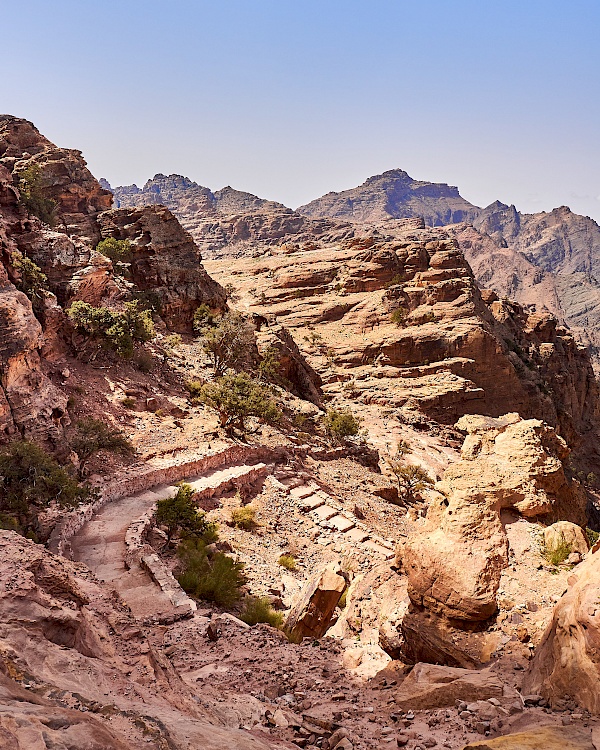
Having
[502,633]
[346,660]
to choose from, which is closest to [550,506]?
[502,633]

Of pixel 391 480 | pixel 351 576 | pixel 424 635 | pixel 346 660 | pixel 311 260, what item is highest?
pixel 311 260

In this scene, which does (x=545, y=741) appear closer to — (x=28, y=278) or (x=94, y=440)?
(x=94, y=440)

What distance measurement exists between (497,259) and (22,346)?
19314 cm

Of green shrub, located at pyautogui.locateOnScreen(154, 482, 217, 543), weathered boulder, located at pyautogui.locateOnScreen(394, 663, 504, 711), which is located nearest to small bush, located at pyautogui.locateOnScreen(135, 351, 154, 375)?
green shrub, located at pyautogui.locateOnScreen(154, 482, 217, 543)

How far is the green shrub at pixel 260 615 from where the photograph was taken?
12.7 m

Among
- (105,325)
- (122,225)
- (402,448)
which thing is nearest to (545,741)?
(105,325)

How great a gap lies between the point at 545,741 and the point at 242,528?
52.4 ft

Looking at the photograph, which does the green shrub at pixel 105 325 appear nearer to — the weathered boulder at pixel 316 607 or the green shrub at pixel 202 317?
the green shrub at pixel 202 317

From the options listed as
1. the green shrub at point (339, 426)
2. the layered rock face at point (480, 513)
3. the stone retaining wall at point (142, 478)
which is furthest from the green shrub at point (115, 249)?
the layered rock face at point (480, 513)

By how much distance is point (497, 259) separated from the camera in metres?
191

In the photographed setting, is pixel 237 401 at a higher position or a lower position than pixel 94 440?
lower

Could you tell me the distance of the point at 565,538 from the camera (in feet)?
30.7

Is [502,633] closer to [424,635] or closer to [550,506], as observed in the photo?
[424,635]

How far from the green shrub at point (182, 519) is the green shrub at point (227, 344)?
55.8ft
